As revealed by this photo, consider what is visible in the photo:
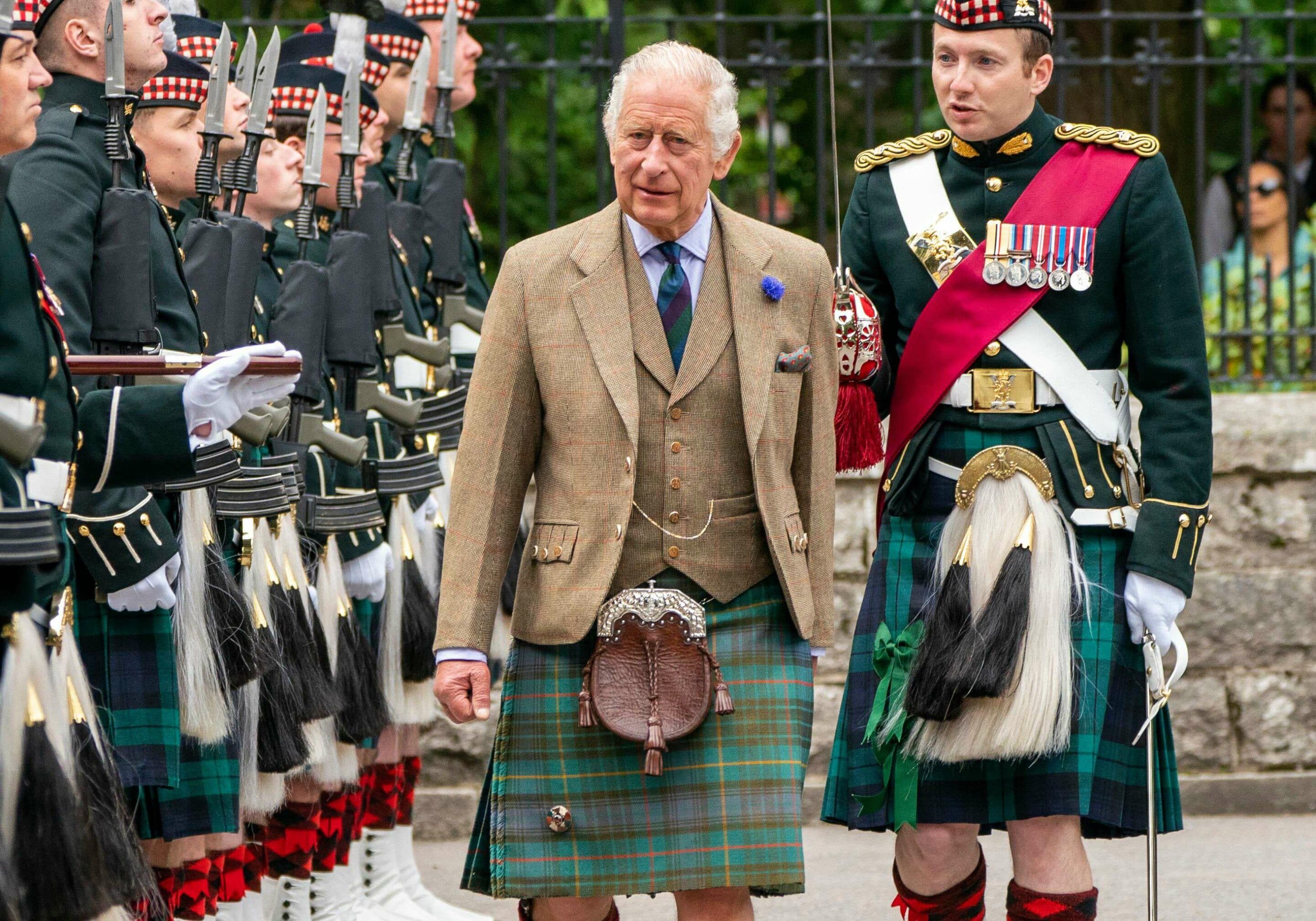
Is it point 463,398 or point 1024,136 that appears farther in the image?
point 463,398

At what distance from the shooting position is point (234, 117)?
5.31 meters

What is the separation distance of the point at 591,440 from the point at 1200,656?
394 centimetres

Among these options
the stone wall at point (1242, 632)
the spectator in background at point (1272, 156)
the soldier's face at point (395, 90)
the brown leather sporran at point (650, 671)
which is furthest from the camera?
the spectator in background at point (1272, 156)

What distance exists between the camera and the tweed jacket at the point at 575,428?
4008 millimetres

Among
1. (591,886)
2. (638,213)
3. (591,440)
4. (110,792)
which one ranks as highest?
(638,213)

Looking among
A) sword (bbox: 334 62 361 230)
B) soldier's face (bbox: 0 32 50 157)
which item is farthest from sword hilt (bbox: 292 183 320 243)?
soldier's face (bbox: 0 32 50 157)

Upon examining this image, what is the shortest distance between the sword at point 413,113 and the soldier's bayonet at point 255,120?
125 cm

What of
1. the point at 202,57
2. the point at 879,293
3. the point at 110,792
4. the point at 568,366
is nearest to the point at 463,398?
the point at 202,57

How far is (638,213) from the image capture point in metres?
4.08

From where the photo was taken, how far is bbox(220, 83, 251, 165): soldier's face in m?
5.29

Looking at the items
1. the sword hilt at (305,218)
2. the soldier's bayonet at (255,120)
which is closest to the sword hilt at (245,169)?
the soldier's bayonet at (255,120)

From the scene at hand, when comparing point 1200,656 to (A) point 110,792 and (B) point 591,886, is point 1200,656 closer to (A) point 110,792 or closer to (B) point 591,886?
(B) point 591,886

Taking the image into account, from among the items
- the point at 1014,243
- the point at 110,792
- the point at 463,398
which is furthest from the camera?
the point at 463,398

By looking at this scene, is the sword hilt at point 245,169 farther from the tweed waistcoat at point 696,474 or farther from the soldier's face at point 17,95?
the soldier's face at point 17,95
